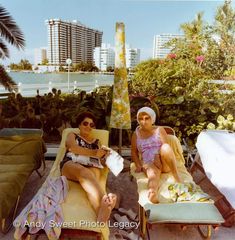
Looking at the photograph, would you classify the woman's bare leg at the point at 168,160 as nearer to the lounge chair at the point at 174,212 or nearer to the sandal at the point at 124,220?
the lounge chair at the point at 174,212

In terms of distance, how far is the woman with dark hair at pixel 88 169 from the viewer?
2.50 m

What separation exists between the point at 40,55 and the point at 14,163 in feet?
8.06

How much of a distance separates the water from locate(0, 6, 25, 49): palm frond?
97 centimetres

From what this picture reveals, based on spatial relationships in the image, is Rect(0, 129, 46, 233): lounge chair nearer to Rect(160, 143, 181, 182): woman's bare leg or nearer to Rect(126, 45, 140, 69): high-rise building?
Rect(160, 143, 181, 182): woman's bare leg

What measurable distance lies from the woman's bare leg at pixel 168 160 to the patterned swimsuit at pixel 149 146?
0.45 feet

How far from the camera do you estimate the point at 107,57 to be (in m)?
5.34

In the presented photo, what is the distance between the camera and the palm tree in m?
4.34

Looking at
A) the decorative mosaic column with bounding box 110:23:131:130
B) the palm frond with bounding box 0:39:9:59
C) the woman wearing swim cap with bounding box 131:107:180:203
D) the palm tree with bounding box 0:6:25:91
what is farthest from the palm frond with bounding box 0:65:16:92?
the woman wearing swim cap with bounding box 131:107:180:203

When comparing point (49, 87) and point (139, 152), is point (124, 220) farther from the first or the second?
point (49, 87)

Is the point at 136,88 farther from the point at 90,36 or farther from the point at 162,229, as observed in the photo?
the point at 162,229

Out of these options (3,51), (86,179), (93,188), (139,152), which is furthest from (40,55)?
(93,188)

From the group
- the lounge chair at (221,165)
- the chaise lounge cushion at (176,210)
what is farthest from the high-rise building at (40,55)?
the chaise lounge cushion at (176,210)

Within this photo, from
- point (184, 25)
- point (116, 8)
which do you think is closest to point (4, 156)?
point (116, 8)

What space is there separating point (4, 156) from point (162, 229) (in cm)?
217
